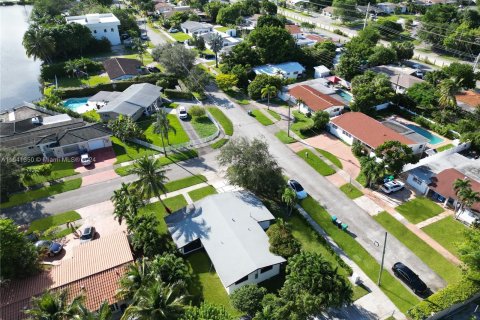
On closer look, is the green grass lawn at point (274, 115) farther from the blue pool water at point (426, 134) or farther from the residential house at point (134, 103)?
the blue pool water at point (426, 134)

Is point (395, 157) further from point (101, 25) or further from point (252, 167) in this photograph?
point (101, 25)

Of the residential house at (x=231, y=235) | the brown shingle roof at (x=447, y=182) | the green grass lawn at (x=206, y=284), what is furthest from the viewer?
the brown shingle roof at (x=447, y=182)

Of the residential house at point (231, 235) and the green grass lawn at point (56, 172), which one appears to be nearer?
the residential house at point (231, 235)

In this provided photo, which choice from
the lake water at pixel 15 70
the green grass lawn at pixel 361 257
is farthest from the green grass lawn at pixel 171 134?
the lake water at pixel 15 70

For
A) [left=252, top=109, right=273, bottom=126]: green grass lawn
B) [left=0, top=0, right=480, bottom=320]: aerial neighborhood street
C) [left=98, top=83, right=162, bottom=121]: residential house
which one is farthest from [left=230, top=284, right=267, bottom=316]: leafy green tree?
[left=98, top=83, right=162, bottom=121]: residential house

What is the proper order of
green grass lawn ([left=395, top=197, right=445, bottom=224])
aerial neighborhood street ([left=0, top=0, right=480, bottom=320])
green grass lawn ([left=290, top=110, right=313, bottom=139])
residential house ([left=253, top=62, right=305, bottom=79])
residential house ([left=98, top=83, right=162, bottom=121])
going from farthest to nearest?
1. residential house ([left=253, top=62, right=305, bottom=79])
2. residential house ([left=98, top=83, right=162, bottom=121])
3. green grass lawn ([left=290, top=110, right=313, bottom=139])
4. green grass lawn ([left=395, top=197, right=445, bottom=224])
5. aerial neighborhood street ([left=0, top=0, right=480, bottom=320])

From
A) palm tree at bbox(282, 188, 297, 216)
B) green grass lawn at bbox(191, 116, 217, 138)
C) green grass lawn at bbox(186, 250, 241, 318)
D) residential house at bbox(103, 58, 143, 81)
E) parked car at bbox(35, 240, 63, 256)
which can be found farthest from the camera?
residential house at bbox(103, 58, 143, 81)

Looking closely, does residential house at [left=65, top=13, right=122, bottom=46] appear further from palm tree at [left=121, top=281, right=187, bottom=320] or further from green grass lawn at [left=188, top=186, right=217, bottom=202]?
palm tree at [left=121, top=281, right=187, bottom=320]

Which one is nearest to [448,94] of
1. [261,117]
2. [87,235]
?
[261,117]
